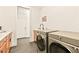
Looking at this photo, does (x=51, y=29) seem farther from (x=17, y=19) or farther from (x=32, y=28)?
(x=17, y=19)

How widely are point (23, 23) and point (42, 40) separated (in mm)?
328

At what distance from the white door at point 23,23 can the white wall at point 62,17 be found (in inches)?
8.1

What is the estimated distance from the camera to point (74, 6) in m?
1.04

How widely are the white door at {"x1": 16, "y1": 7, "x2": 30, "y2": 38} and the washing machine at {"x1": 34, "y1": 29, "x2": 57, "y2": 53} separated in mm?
125

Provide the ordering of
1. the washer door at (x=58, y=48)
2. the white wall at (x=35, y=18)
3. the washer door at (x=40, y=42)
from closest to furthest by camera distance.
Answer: the washer door at (x=58, y=48) → the white wall at (x=35, y=18) → the washer door at (x=40, y=42)

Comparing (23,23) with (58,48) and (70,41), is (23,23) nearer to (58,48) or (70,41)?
(58,48)

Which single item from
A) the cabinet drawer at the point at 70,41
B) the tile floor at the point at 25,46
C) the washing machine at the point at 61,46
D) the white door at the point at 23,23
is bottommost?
the tile floor at the point at 25,46

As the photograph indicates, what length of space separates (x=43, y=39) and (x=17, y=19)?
42 centimetres

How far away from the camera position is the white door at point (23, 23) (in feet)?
4.02

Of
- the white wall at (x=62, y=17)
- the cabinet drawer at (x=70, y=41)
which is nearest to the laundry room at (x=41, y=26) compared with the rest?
the white wall at (x=62, y=17)

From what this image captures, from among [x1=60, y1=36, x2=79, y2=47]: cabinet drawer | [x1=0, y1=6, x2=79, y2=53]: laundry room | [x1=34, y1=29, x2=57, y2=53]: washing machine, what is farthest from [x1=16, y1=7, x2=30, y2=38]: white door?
[x1=60, y1=36, x2=79, y2=47]: cabinet drawer

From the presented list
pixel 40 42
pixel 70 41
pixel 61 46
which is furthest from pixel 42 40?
pixel 70 41

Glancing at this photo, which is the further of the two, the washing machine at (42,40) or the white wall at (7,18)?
the white wall at (7,18)

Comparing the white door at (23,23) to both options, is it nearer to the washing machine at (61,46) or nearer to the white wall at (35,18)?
the white wall at (35,18)
